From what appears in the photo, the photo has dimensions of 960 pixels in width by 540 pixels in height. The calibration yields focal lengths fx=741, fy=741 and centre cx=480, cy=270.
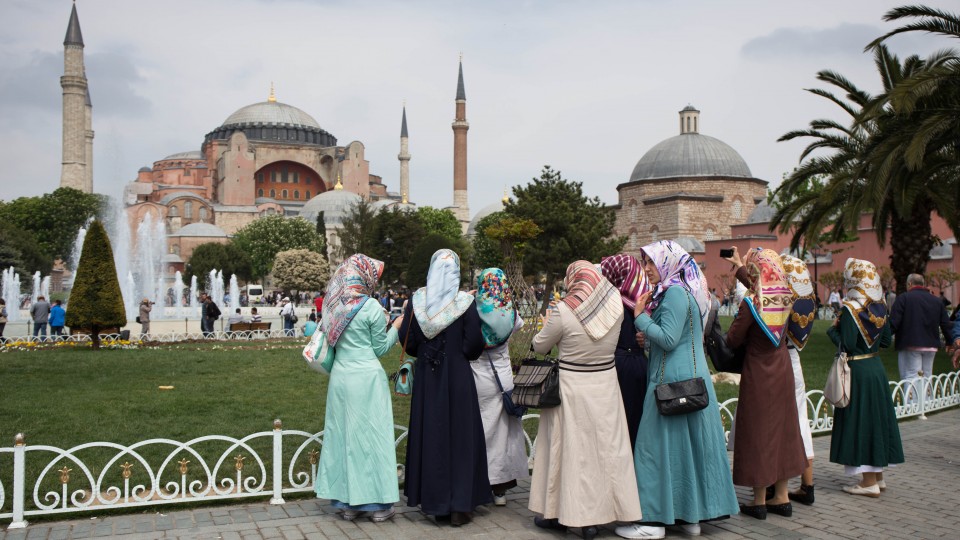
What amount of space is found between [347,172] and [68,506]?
244 ft

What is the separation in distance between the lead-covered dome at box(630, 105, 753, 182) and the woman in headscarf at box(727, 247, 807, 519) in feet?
142

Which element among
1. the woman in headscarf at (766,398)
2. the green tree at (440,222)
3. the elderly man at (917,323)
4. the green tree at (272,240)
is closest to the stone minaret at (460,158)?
the green tree at (440,222)

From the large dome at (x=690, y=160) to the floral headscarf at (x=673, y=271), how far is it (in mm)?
43757

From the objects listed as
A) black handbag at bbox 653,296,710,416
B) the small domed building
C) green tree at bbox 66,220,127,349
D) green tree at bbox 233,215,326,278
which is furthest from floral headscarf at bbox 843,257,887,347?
green tree at bbox 233,215,326,278

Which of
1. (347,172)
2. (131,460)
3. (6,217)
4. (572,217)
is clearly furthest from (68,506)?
(347,172)

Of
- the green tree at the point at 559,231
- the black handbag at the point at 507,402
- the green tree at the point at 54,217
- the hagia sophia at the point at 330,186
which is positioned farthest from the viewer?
the green tree at the point at 54,217

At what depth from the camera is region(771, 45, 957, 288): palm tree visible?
37.9ft

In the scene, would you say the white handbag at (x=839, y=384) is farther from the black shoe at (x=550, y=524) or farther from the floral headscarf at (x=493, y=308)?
the floral headscarf at (x=493, y=308)

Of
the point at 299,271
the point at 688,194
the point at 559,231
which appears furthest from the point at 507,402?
the point at 299,271

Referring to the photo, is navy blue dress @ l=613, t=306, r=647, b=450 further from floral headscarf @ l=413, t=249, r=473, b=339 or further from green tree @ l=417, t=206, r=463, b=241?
green tree @ l=417, t=206, r=463, b=241

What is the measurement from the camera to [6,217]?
51969mm

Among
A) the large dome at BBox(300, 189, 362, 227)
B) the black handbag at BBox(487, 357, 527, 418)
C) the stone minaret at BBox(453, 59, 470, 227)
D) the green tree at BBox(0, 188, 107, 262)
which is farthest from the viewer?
the large dome at BBox(300, 189, 362, 227)

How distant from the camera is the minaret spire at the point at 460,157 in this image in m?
63.1

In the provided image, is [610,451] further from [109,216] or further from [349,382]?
[109,216]
